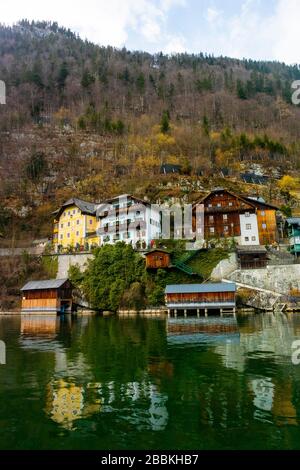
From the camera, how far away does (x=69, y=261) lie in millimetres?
59344

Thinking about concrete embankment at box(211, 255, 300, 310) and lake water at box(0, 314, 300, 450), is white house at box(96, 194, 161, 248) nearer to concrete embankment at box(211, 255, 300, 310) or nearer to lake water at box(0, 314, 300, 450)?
concrete embankment at box(211, 255, 300, 310)

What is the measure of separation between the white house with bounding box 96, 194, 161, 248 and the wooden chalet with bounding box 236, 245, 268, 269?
15227 millimetres

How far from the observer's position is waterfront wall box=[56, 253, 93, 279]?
2302 inches

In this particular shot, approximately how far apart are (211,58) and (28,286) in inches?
7183

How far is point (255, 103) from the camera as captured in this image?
449 feet

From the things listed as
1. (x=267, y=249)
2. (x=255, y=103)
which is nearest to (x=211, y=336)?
(x=267, y=249)

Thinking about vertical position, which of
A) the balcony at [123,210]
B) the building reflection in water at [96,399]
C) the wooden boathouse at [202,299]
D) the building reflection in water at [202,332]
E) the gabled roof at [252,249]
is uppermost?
the balcony at [123,210]

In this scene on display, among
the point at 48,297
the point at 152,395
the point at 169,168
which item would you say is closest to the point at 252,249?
the point at 48,297

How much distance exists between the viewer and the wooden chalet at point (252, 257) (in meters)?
51.3

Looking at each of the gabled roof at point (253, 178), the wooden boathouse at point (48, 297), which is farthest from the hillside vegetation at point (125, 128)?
the wooden boathouse at point (48, 297)

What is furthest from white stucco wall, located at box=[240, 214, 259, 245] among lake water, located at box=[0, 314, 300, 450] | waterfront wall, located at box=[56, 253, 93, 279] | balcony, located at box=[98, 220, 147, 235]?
lake water, located at box=[0, 314, 300, 450]

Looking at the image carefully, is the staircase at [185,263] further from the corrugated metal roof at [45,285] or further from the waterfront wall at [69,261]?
the corrugated metal roof at [45,285]

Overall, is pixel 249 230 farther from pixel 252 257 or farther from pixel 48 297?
pixel 48 297

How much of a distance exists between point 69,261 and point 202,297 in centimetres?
2503
